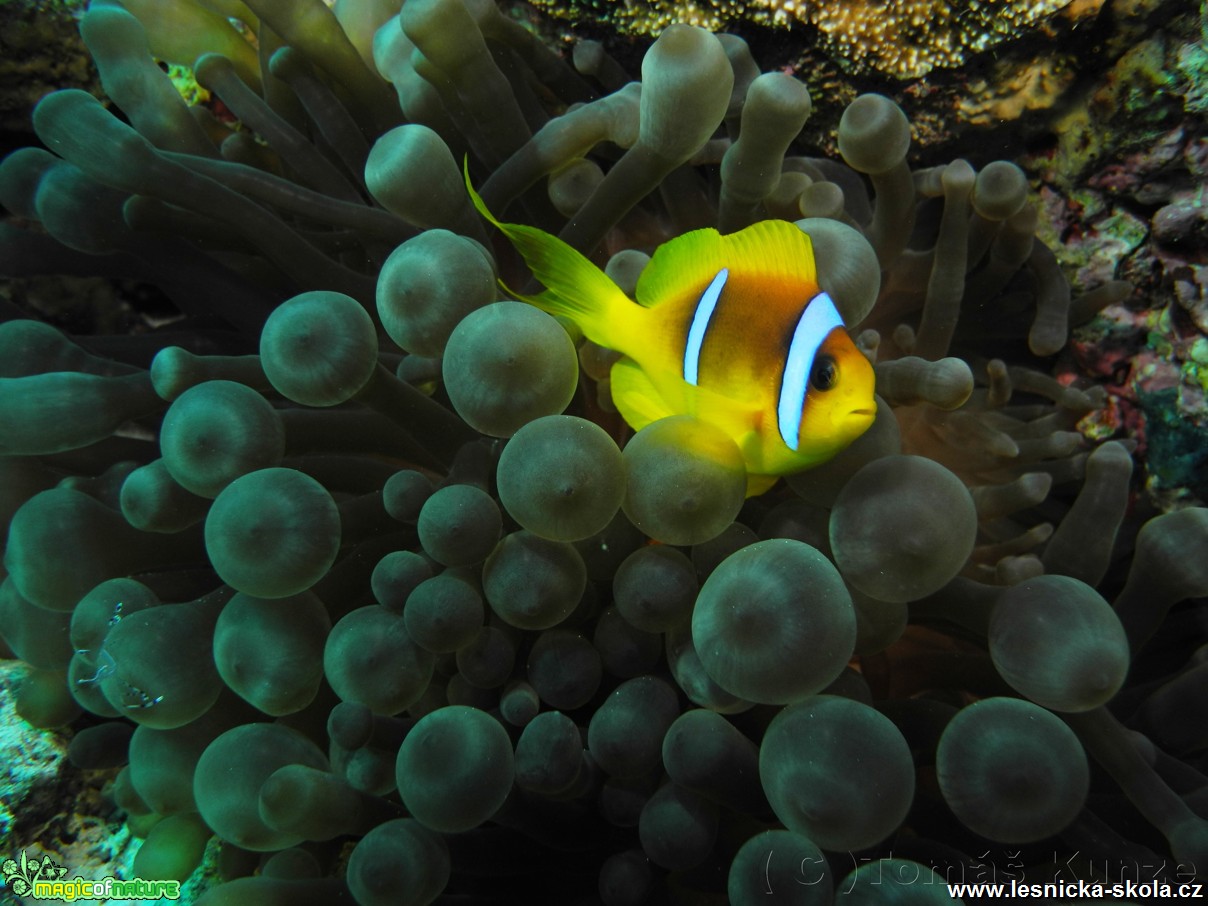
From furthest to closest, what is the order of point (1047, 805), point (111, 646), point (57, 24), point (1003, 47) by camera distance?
point (57, 24) → point (1003, 47) → point (111, 646) → point (1047, 805)

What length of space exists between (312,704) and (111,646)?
0.27 metres

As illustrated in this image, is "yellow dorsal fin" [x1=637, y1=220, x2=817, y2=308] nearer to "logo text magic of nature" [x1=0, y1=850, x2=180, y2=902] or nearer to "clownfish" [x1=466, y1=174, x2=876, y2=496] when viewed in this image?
"clownfish" [x1=466, y1=174, x2=876, y2=496]

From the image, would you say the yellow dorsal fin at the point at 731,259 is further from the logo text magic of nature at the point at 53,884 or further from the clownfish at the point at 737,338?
the logo text magic of nature at the point at 53,884

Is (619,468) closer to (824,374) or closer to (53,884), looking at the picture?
(824,374)

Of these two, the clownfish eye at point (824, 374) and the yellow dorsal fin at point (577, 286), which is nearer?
the clownfish eye at point (824, 374)

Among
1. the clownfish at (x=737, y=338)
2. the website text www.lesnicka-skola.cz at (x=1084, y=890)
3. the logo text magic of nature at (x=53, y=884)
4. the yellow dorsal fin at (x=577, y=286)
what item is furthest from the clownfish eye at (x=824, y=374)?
the logo text magic of nature at (x=53, y=884)

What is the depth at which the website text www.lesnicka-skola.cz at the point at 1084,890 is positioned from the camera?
84 centimetres

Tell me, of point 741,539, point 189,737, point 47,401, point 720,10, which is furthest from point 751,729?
point 720,10

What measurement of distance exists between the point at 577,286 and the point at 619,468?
0.85ft

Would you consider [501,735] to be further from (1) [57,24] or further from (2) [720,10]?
(1) [57,24]

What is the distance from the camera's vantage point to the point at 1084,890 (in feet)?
2.82

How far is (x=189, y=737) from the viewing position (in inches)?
43.8

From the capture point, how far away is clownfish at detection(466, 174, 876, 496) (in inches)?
33.0

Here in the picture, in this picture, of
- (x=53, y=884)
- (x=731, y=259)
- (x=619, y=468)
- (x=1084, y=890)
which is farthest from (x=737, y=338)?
(x=53, y=884)
